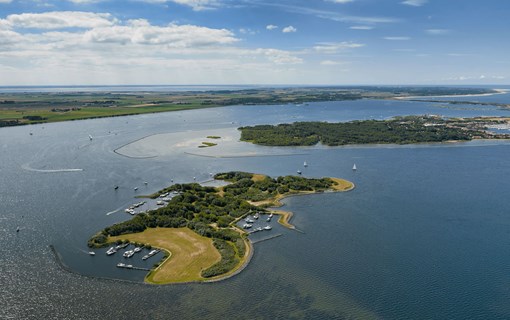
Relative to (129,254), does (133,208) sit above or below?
above

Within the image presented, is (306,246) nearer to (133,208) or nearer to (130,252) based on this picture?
(130,252)

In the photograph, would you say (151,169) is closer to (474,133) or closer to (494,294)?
(494,294)

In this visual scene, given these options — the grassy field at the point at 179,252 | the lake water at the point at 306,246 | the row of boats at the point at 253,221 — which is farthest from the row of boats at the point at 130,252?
the row of boats at the point at 253,221

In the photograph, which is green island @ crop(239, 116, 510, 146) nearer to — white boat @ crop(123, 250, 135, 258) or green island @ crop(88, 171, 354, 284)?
green island @ crop(88, 171, 354, 284)

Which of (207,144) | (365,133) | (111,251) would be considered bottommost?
(111,251)

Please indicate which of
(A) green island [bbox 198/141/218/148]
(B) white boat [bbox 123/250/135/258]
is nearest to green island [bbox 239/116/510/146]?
(A) green island [bbox 198/141/218/148]

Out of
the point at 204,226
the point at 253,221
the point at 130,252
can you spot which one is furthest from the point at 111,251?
the point at 253,221

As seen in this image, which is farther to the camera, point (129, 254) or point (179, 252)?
point (179, 252)
